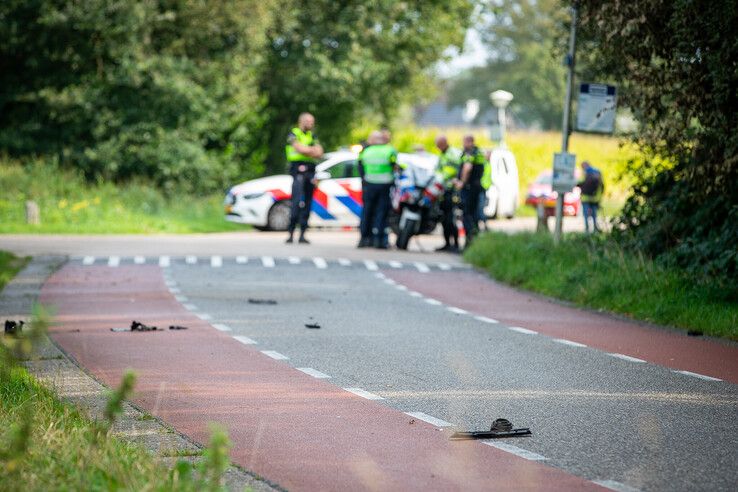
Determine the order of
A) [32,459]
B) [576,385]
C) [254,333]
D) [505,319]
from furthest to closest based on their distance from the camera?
[505,319] < [254,333] < [576,385] < [32,459]

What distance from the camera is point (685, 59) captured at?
1611 cm

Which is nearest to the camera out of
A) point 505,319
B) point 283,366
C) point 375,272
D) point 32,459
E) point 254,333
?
point 32,459

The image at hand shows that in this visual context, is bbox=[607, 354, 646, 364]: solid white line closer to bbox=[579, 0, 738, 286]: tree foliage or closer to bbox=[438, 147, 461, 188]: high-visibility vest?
bbox=[579, 0, 738, 286]: tree foliage

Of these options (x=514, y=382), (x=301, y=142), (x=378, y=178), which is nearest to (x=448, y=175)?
(x=378, y=178)

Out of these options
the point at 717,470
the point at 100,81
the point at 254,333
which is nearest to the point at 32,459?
the point at 717,470

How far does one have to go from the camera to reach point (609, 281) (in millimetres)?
17344

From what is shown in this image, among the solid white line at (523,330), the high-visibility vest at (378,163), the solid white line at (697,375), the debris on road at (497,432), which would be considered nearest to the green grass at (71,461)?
the debris on road at (497,432)

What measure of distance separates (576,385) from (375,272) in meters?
11.2

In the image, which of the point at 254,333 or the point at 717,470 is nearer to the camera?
the point at 717,470

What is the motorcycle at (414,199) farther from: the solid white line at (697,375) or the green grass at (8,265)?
the solid white line at (697,375)

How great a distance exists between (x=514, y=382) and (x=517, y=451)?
2.69 m

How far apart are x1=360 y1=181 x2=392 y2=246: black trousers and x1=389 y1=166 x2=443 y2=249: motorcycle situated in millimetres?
433

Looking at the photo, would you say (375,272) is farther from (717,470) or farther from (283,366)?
(717,470)

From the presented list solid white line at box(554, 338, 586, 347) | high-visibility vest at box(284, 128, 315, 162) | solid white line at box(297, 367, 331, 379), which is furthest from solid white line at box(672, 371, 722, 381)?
high-visibility vest at box(284, 128, 315, 162)
